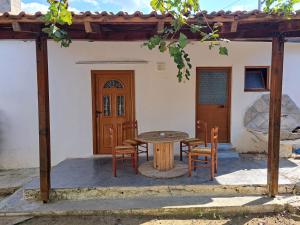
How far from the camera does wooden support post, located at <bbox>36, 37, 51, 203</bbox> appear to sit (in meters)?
3.76

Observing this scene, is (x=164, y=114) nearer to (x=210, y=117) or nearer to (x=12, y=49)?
(x=210, y=117)

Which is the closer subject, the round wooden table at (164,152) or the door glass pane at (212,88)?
the round wooden table at (164,152)

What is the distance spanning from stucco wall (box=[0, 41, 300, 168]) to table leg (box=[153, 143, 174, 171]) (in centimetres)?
132

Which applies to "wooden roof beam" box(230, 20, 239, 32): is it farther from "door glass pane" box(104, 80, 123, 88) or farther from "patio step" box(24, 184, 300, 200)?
"door glass pane" box(104, 80, 123, 88)

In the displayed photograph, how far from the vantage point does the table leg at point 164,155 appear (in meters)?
4.72

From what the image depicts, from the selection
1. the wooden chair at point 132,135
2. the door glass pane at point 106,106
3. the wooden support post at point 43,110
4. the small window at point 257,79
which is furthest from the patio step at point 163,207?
the small window at point 257,79

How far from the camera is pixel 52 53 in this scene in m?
5.74

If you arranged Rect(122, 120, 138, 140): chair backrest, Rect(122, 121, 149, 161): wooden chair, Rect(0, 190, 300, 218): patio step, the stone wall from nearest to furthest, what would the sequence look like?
Rect(0, 190, 300, 218): patio step, Rect(122, 121, 149, 161): wooden chair, Rect(122, 120, 138, 140): chair backrest, the stone wall

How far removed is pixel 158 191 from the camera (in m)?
4.13

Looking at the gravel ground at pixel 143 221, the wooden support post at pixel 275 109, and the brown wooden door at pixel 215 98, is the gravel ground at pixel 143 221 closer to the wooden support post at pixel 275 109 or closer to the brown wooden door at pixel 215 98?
the wooden support post at pixel 275 109

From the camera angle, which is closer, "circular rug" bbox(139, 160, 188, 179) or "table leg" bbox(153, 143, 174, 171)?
"circular rug" bbox(139, 160, 188, 179)

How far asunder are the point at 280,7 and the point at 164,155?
2.87 metres

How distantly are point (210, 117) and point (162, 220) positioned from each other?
3.21m

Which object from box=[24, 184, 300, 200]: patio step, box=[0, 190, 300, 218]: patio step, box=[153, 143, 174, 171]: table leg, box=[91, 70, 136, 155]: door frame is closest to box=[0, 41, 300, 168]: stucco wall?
box=[91, 70, 136, 155]: door frame
